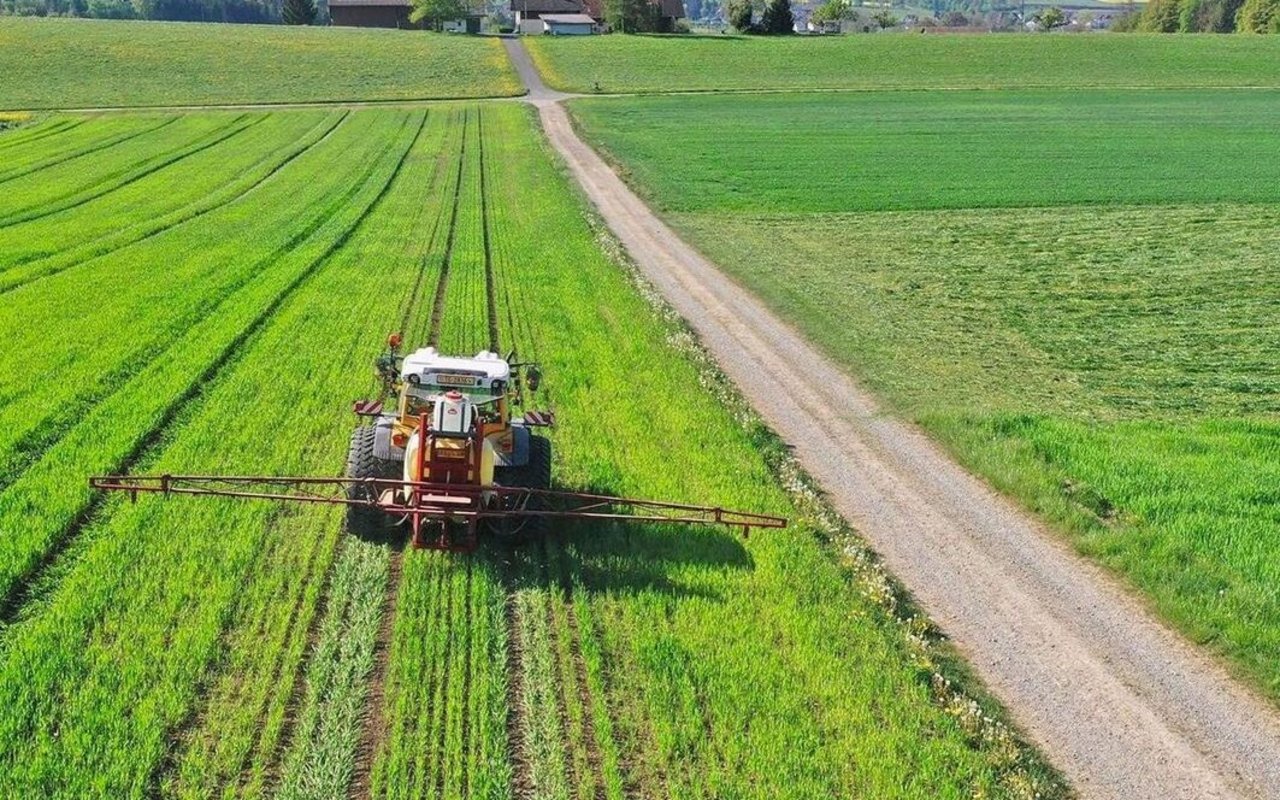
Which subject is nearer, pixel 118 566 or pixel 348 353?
pixel 118 566

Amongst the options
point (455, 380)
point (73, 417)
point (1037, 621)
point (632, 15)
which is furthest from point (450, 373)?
point (632, 15)

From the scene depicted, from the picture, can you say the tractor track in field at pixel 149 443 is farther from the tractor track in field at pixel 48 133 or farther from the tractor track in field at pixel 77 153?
the tractor track in field at pixel 48 133

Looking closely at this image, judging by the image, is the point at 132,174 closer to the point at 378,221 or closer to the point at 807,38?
the point at 378,221

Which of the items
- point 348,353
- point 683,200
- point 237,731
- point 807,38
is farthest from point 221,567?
point 807,38

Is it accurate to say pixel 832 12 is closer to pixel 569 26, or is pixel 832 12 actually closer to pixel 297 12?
pixel 569 26

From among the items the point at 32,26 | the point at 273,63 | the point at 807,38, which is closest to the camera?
the point at 273,63

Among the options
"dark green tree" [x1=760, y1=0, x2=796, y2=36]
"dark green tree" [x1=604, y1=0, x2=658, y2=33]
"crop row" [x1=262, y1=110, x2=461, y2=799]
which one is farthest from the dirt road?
"dark green tree" [x1=604, y1=0, x2=658, y2=33]

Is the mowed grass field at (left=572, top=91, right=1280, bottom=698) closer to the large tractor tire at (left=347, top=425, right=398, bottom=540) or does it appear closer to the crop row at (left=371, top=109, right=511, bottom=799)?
the crop row at (left=371, top=109, right=511, bottom=799)

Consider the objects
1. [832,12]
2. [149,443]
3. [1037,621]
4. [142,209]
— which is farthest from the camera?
[832,12]
